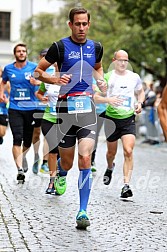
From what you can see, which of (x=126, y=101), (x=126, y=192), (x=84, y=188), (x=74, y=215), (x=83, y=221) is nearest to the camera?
(x=83, y=221)

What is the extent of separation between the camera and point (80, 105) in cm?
792

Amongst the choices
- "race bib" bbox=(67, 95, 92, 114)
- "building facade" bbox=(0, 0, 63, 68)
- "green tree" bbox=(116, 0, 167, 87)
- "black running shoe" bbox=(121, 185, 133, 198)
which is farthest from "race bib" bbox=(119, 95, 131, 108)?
"building facade" bbox=(0, 0, 63, 68)

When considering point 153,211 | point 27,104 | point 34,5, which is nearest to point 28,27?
point 34,5

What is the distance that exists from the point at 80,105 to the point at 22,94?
4.04 metres

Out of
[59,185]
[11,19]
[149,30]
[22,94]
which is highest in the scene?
[11,19]

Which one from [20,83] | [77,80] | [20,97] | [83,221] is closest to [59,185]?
[77,80]

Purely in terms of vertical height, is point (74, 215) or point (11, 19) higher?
point (11, 19)

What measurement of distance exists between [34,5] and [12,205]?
5443cm

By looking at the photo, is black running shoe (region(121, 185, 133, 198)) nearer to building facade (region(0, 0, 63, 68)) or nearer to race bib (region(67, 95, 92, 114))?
race bib (region(67, 95, 92, 114))

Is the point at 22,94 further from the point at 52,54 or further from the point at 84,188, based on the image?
the point at 84,188

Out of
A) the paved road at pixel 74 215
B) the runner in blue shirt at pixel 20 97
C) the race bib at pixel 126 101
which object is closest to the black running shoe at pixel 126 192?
the paved road at pixel 74 215

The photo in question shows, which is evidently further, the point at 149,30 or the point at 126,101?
the point at 149,30

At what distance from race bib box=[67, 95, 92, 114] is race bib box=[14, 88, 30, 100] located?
3931 mm

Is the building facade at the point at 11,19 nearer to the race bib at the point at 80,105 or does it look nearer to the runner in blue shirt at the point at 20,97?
the runner in blue shirt at the point at 20,97
